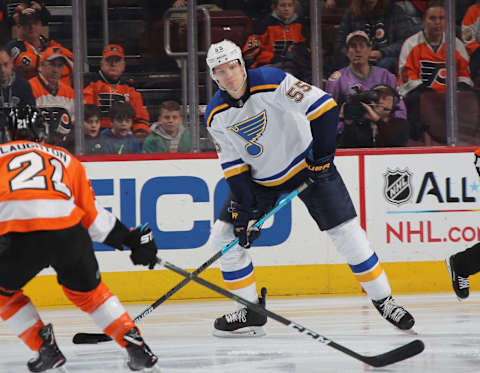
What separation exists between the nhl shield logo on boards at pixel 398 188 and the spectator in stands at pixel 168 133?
1.19m

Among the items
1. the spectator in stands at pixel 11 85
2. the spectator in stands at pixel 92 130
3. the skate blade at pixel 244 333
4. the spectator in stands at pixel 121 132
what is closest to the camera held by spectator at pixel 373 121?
the spectator in stands at pixel 121 132

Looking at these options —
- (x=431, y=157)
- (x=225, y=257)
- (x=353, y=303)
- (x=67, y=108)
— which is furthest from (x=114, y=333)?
(x=431, y=157)

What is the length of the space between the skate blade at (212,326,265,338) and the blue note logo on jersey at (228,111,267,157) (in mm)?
812

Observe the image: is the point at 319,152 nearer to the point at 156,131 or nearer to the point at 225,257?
the point at 225,257

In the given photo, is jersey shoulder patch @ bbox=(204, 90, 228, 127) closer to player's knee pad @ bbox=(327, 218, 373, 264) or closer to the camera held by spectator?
player's knee pad @ bbox=(327, 218, 373, 264)

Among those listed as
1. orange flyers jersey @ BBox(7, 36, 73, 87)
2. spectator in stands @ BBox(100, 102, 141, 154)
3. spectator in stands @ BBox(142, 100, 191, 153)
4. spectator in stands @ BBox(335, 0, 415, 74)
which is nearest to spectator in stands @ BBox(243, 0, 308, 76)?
spectator in stands @ BBox(335, 0, 415, 74)

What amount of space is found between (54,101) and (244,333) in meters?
1.97

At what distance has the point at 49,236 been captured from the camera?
8.12 ft

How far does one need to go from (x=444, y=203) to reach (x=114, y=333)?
2700mm

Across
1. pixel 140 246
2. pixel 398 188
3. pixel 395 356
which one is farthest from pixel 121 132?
pixel 395 356

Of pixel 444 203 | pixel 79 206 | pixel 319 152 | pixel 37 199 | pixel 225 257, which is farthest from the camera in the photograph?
pixel 444 203

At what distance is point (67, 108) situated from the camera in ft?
15.6

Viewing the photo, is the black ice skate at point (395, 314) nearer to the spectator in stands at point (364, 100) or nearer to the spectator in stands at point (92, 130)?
the spectator in stands at point (364, 100)

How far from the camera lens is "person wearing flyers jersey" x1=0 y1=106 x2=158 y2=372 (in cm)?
246
